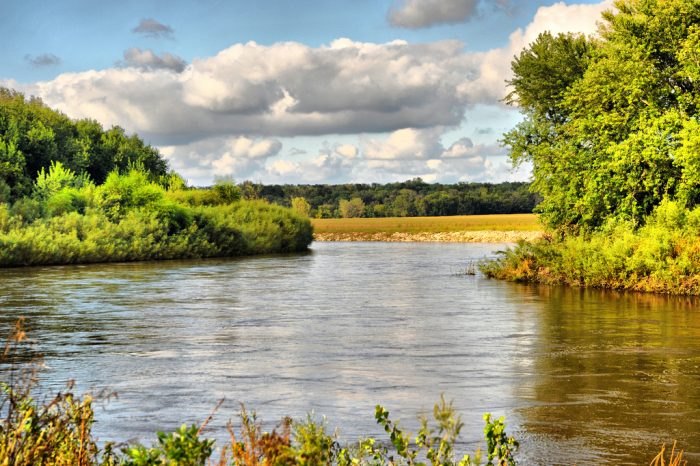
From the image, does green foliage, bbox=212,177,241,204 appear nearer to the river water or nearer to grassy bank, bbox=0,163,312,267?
grassy bank, bbox=0,163,312,267

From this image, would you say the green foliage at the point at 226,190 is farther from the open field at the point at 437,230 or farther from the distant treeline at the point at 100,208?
the open field at the point at 437,230

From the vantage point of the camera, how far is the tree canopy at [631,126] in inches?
1264

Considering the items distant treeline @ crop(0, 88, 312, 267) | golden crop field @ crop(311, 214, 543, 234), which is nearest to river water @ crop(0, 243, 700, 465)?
distant treeline @ crop(0, 88, 312, 267)

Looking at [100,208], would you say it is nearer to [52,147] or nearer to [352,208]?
[52,147]

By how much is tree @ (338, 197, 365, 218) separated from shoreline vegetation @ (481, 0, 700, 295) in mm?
120715

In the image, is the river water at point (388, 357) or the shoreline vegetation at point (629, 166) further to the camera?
the shoreline vegetation at point (629, 166)

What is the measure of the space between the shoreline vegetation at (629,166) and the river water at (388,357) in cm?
144

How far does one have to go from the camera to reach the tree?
15912 centimetres

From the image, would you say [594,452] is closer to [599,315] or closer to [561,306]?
[599,315]

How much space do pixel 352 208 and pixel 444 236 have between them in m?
55.2

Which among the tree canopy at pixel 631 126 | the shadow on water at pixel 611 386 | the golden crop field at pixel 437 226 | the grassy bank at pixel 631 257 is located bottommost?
the shadow on water at pixel 611 386

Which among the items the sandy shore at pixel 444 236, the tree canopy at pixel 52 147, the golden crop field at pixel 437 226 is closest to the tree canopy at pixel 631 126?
the tree canopy at pixel 52 147

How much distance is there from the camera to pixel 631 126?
109ft

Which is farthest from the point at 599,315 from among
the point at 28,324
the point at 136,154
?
the point at 136,154
